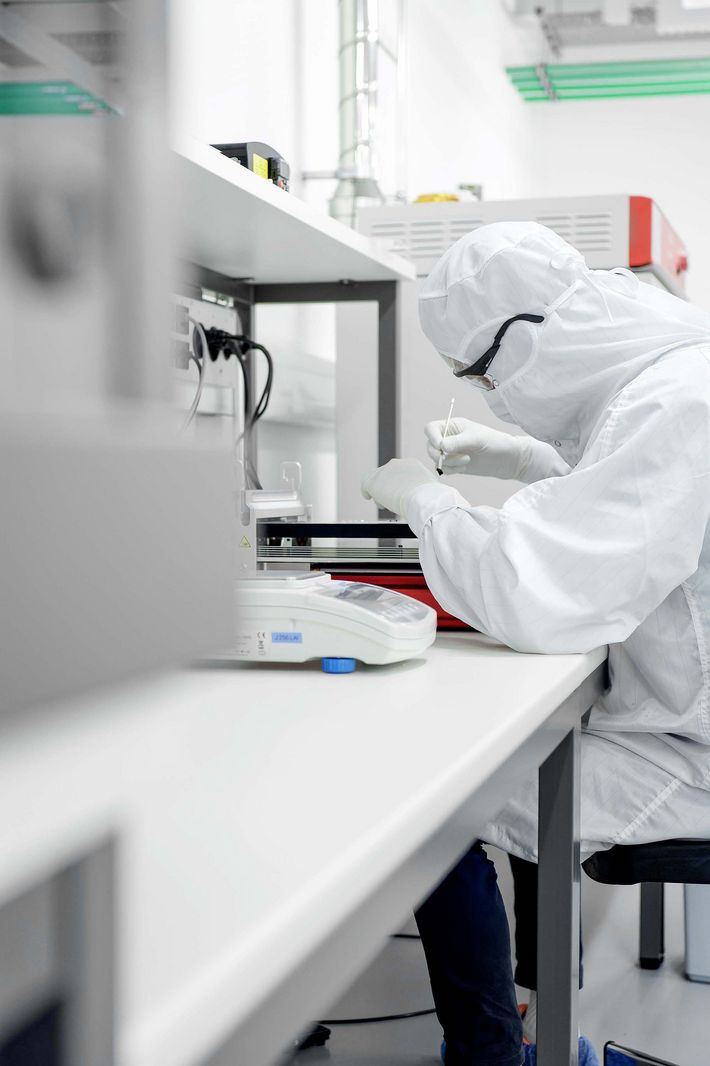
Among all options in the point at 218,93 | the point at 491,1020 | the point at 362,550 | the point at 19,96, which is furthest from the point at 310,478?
the point at 19,96

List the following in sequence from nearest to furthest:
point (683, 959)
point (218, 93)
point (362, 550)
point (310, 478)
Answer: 1. point (362, 550)
2. point (683, 959)
3. point (218, 93)
4. point (310, 478)

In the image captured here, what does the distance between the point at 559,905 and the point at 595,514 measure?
49 centimetres

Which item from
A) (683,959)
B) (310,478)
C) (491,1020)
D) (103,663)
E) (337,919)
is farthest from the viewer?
(310,478)

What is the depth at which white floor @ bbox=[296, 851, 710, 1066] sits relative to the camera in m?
1.86

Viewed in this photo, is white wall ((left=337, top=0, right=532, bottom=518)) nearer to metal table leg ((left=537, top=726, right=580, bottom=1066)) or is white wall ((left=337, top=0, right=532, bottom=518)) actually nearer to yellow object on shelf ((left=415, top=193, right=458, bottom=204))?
yellow object on shelf ((left=415, top=193, right=458, bottom=204))

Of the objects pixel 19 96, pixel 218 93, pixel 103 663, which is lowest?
pixel 103 663

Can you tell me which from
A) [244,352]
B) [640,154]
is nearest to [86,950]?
[244,352]

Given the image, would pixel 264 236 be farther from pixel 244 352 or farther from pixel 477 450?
pixel 477 450

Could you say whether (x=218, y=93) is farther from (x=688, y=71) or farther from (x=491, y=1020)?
(x=688, y=71)

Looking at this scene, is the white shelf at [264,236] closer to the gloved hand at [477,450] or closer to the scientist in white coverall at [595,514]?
the scientist in white coverall at [595,514]

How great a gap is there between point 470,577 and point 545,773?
26cm

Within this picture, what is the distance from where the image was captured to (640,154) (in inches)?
262

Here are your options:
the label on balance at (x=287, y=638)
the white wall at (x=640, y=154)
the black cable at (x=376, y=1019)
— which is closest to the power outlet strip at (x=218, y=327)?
the label on balance at (x=287, y=638)

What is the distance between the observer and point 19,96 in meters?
0.21
